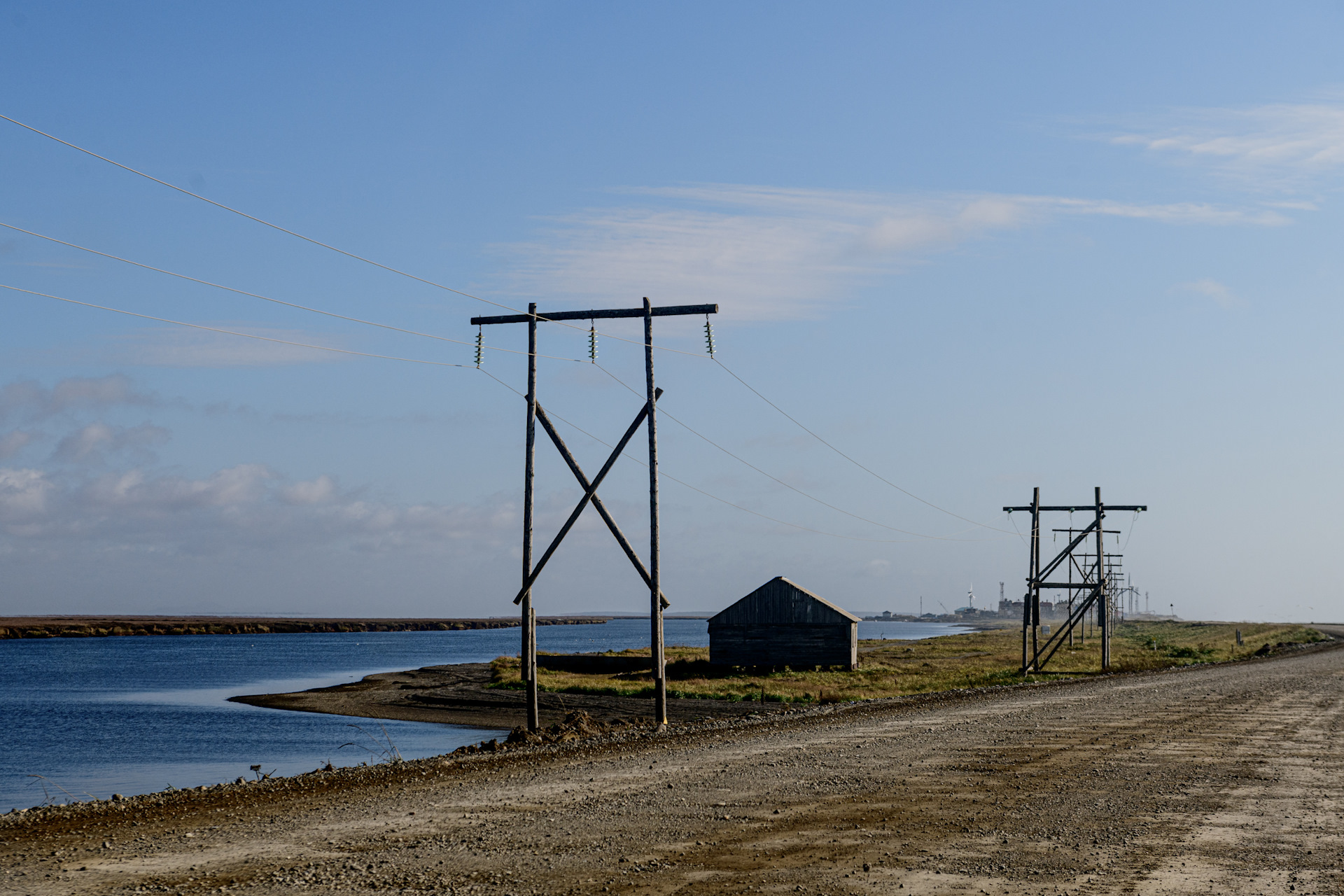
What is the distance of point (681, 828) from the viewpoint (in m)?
13.3

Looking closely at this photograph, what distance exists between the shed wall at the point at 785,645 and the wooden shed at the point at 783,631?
0.04m

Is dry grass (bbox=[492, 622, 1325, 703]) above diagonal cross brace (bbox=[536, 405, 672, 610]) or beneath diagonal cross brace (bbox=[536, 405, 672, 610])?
beneath

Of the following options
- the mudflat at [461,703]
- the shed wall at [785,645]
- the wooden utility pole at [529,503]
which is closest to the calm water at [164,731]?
the mudflat at [461,703]

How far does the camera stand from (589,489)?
24859mm

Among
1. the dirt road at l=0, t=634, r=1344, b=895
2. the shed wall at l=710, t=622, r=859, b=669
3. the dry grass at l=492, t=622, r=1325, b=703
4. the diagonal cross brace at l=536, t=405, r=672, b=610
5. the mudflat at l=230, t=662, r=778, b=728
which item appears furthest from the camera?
the shed wall at l=710, t=622, r=859, b=669

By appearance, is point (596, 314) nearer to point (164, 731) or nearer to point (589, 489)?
point (589, 489)

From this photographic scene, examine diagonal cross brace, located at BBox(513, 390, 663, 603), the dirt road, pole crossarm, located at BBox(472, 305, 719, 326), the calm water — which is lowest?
the calm water

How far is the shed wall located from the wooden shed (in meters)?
0.04

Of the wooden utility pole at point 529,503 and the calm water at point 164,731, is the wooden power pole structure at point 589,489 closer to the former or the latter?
the wooden utility pole at point 529,503

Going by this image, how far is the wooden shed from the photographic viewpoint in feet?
197

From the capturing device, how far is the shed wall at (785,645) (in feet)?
197

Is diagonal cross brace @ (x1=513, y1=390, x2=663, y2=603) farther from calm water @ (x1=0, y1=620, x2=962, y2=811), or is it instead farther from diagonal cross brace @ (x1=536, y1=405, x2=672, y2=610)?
calm water @ (x1=0, y1=620, x2=962, y2=811)

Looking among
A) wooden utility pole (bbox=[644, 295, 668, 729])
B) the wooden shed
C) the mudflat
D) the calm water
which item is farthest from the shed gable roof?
wooden utility pole (bbox=[644, 295, 668, 729])

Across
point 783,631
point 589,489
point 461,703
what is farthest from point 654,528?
point 783,631
